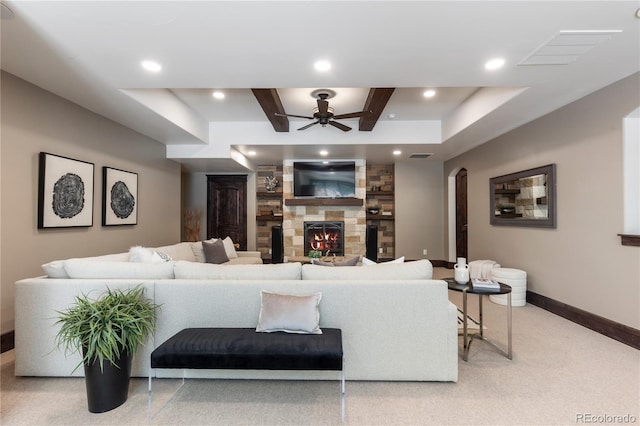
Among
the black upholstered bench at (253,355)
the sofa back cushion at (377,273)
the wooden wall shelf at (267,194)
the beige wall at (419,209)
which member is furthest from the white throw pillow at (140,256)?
the beige wall at (419,209)

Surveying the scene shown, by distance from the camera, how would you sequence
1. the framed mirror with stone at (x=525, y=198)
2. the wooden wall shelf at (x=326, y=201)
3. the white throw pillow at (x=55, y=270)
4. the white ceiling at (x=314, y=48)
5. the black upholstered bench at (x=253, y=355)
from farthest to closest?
the wooden wall shelf at (x=326, y=201) → the framed mirror with stone at (x=525, y=198) → the white throw pillow at (x=55, y=270) → the white ceiling at (x=314, y=48) → the black upholstered bench at (x=253, y=355)

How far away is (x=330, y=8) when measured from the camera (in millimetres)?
1946

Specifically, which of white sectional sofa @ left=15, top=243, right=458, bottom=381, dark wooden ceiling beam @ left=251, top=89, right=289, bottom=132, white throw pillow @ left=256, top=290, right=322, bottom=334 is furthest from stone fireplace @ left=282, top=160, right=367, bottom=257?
white throw pillow @ left=256, top=290, right=322, bottom=334

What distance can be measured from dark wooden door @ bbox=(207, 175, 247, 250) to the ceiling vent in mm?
6624

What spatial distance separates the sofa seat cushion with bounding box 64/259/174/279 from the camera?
238 cm

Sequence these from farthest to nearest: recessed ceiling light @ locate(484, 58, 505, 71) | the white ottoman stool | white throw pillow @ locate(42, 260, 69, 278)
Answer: the white ottoman stool < recessed ceiling light @ locate(484, 58, 505, 71) < white throw pillow @ locate(42, 260, 69, 278)

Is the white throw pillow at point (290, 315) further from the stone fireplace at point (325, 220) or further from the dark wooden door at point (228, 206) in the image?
the dark wooden door at point (228, 206)

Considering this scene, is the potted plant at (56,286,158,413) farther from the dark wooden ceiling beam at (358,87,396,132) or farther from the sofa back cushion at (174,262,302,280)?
the dark wooden ceiling beam at (358,87,396,132)

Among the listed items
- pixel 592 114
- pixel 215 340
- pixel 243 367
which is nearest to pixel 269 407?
A: pixel 243 367

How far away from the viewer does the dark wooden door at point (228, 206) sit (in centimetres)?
805

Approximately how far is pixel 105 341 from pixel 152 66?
86.7 inches

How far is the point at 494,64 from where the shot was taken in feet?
8.82

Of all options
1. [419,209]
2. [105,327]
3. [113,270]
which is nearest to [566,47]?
[105,327]

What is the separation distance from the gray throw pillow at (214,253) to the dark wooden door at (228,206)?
3.16 m
